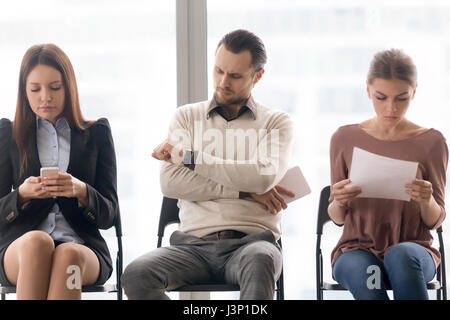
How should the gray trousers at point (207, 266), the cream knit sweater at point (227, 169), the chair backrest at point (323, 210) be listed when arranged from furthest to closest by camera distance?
the chair backrest at point (323, 210), the cream knit sweater at point (227, 169), the gray trousers at point (207, 266)

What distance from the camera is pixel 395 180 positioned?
2432mm

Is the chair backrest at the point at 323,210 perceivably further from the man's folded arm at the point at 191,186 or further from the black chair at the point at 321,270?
the man's folded arm at the point at 191,186

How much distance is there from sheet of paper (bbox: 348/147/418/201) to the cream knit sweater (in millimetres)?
331

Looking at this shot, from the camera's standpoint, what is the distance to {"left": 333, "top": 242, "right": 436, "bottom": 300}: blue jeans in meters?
2.28

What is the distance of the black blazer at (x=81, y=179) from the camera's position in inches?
102

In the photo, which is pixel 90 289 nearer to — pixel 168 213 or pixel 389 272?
pixel 168 213

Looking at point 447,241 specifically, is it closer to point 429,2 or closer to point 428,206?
point 428,206

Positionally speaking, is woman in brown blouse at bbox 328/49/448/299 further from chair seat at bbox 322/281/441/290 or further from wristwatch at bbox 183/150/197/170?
wristwatch at bbox 183/150/197/170

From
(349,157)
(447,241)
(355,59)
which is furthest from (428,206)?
(355,59)

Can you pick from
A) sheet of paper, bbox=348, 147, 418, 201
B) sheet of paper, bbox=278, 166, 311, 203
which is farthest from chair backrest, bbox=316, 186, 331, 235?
sheet of paper, bbox=348, 147, 418, 201

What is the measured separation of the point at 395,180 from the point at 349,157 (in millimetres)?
271

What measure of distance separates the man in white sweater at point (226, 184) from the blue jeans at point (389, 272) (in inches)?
11.3
